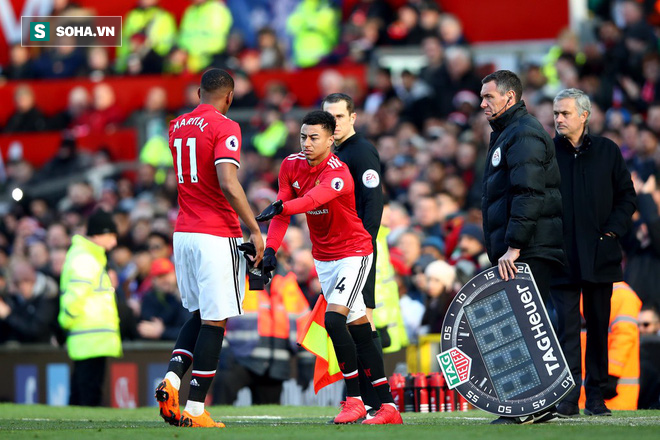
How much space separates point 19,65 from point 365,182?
1620cm

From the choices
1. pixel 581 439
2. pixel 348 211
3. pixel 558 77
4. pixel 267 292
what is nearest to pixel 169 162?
pixel 558 77

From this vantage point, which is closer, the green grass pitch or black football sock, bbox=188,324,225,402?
the green grass pitch

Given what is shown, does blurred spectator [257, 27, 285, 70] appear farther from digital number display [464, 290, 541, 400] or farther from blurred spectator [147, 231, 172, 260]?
digital number display [464, 290, 541, 400]

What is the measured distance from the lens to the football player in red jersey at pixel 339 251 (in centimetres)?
830

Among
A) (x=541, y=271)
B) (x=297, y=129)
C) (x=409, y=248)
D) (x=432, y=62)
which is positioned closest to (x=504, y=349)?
(x=541, y=271)

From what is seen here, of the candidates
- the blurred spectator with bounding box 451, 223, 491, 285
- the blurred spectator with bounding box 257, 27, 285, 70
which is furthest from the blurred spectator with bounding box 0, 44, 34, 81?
the blurred spectator with bounding box 451, 223, 491, 285

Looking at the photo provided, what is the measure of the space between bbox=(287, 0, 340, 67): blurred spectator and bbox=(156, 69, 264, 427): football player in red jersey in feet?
43.2

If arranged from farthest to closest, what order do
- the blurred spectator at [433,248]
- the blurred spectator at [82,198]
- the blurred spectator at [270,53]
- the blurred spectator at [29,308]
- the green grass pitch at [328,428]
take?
the blurred spectator at [270,53], the blurred spectator at [82,198], the blurred spectator at [29,308], the blurred spectator at [433,248], the green grass pitch at [328,428]

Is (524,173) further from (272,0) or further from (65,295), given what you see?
(272,0)

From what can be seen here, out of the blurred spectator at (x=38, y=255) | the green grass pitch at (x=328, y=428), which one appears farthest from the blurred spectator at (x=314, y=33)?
the green grass pitch at (x=328, y=428)

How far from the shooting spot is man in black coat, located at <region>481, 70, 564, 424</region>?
7.91m

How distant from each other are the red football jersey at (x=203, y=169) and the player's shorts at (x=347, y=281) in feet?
2.20

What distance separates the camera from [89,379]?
12266 millimetres

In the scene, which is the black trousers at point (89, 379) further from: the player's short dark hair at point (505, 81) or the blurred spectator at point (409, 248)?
the player's short dark hair at point (505, 81)
